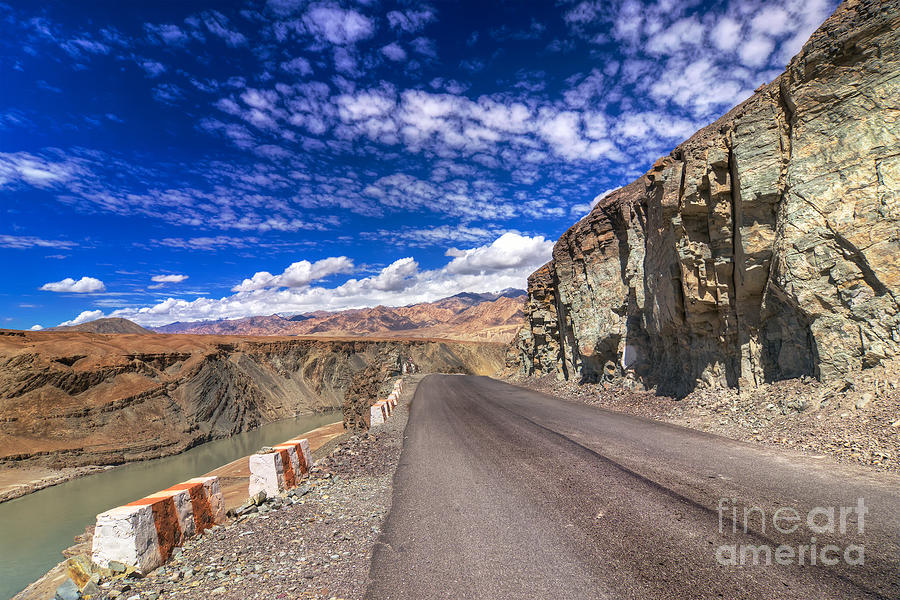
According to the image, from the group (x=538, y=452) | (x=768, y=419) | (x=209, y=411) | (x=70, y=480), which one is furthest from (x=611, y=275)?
(x=209, y=411)

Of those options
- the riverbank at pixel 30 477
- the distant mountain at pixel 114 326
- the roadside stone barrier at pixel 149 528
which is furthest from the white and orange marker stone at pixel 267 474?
the distant mountain at pixel 114 326

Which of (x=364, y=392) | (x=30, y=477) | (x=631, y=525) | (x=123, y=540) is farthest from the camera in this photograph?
(x=364, y=392)

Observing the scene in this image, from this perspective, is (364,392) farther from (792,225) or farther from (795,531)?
(795,531)

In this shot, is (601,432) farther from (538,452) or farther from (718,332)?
(718,332)

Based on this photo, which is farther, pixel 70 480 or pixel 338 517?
pixel 70 480

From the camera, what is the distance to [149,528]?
3609 millimetres

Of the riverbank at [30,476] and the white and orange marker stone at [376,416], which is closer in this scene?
the white and orange marker stone at [376,416]

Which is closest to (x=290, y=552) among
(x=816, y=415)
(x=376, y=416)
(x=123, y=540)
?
(x=123, y=540)

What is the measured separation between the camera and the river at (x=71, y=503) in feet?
43.2

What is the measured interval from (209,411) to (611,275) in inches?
1635

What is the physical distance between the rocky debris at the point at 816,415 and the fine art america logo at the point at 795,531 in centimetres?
239

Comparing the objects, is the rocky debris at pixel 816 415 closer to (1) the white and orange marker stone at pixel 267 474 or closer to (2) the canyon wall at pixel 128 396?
(1) the white and orange marker stone at pixel 267 474

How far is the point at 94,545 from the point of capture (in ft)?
11.3

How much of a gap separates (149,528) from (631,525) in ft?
15.8
